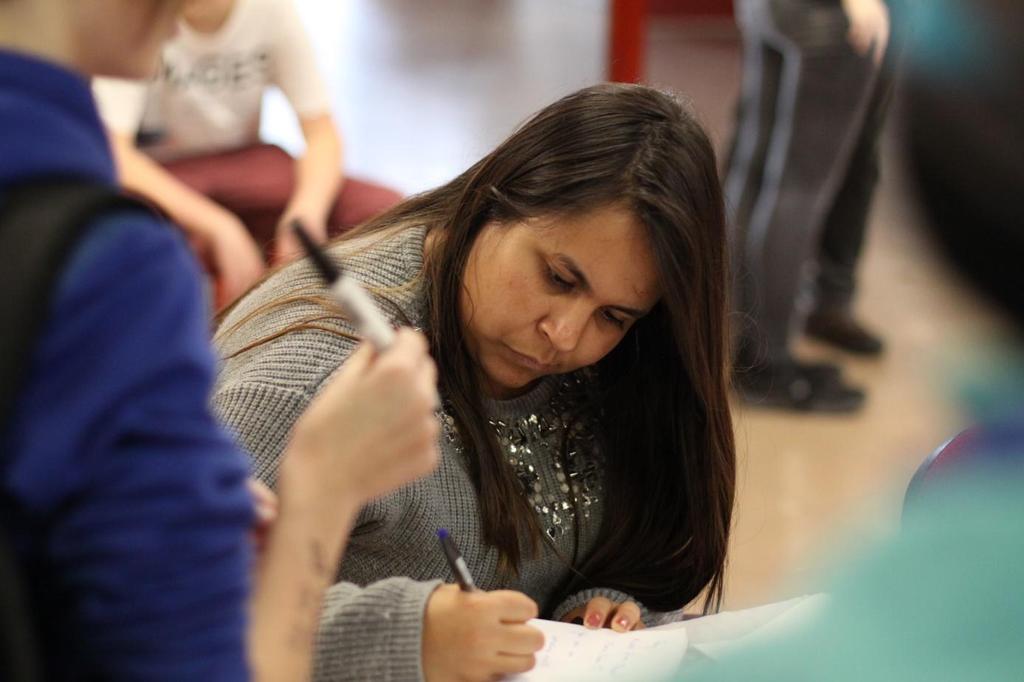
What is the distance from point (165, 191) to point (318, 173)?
275mm

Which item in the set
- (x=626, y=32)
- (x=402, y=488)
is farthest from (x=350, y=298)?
(x=626, y=32)

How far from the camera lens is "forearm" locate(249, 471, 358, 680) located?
2.58 feet

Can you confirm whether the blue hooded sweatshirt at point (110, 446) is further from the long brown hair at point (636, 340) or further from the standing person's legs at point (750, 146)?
the standing person's legs at point (750, 146)

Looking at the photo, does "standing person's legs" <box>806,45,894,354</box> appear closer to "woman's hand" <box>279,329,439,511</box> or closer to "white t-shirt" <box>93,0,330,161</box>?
"white t-shirt" <box>93,0,330,161</box>

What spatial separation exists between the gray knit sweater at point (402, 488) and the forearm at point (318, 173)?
27.3 inches

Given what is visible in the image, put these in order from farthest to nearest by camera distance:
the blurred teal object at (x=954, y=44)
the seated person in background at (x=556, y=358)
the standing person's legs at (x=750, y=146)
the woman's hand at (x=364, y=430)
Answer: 1. the standing person's legs at (x=750, y=146)
2. the seated person in background at (x=556, y=358)
3. the woman's hand at (x=364, y=430)
4. the blurred teal object at (x=954, y=44)

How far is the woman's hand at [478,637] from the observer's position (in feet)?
3.62

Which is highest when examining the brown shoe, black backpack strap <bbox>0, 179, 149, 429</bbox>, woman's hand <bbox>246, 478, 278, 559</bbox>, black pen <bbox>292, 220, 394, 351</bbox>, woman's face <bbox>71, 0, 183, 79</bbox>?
woman's face <bbox>71, 0, 183, 79</bbox>

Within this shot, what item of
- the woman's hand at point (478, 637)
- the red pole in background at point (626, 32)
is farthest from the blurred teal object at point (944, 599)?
the red pole in background at point (626, 32)

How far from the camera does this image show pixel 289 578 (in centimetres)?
79

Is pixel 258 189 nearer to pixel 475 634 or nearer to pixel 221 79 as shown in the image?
pixel 221 79

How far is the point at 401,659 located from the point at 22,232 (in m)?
0.64

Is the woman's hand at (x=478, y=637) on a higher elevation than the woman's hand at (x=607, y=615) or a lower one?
higher

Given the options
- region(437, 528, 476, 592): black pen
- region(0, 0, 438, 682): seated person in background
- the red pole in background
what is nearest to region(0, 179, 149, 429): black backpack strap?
region(0, 0, 438, 682): seated person in background
